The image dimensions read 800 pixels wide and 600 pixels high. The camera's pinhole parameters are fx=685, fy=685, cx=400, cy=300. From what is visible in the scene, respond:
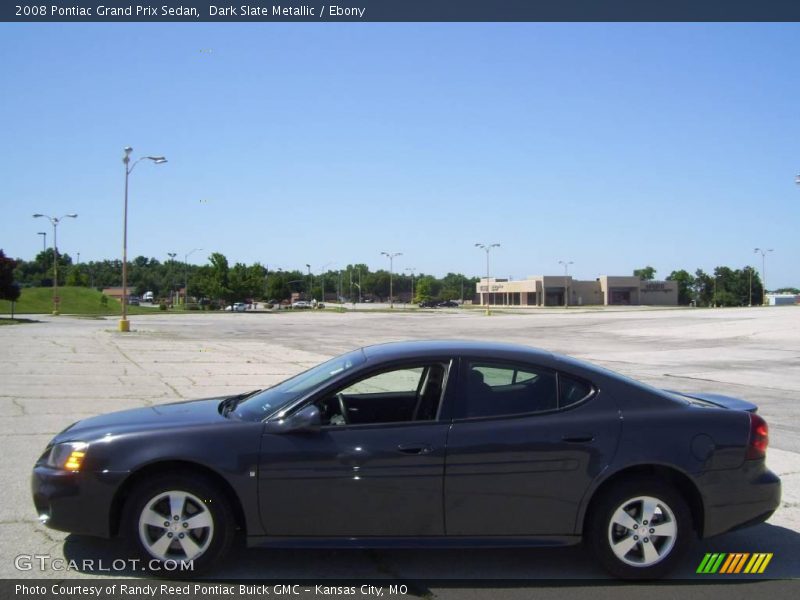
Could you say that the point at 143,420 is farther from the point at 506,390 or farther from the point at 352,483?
the point at 506,390

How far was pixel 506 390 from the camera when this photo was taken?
4.54 meters

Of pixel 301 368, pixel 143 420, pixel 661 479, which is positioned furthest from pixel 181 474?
pixel 301 368

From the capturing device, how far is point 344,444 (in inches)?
166

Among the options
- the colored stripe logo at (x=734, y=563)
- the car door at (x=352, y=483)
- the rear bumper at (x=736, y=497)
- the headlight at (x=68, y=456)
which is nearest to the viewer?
the car door at (x=352, y=483)

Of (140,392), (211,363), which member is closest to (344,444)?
(140,392)

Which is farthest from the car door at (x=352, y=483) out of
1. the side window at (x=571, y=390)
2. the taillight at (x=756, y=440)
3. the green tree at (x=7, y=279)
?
the green tree at (x=7, y=279)

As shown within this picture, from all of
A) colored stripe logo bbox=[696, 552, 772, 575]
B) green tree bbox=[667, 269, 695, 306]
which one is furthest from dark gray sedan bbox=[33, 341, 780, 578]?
green tree bbox=[667, 269, 695, 306]

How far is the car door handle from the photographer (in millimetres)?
4215

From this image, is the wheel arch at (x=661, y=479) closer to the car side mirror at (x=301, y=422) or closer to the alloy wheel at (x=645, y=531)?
the alloy wheel at (x=645, y=531)

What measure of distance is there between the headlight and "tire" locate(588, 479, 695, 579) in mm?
3232

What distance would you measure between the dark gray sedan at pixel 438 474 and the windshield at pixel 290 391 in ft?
0.17

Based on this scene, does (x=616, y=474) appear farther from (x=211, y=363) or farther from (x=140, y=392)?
(x=211, y=363)

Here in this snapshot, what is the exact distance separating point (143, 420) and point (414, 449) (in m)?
1.86

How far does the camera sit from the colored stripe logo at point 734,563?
4590 mm
